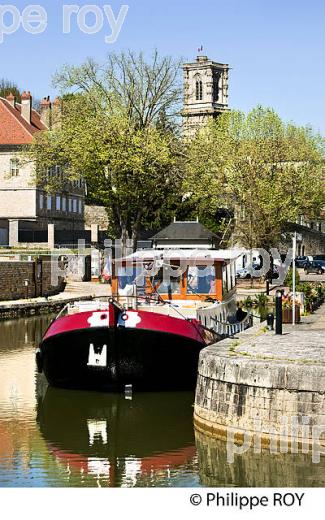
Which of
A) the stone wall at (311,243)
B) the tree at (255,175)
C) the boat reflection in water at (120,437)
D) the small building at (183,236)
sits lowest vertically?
the boat reflection in water at (120,437)

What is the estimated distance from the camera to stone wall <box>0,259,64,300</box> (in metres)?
50.0

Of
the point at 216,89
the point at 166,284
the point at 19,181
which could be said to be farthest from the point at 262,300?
the point at 216,89

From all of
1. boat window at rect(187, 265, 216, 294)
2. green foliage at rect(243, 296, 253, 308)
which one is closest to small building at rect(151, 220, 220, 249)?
green foliage at rect(243, 296, 253, 308)

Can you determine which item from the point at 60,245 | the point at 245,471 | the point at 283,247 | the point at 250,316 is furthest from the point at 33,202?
the point at 245,471

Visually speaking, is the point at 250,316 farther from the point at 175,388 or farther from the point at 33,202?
the point at 33,202

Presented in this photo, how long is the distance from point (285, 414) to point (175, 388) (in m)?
7.58

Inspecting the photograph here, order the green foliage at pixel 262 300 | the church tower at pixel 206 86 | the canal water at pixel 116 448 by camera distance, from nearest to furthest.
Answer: the canal water at pixel 116 448 < the green foliage at pixel 262 300 < the church tower at pixel 206 86

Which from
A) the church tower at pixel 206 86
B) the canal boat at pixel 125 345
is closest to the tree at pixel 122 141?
the canal boat at pixel 125 345

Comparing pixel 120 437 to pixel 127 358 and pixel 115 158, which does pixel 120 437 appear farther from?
pixel 115 158

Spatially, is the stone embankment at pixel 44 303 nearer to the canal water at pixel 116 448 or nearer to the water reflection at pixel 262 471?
the canal water at pixel 116 448

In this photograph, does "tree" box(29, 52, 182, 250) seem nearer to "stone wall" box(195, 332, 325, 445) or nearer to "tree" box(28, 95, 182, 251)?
"tree" box(28, 95, 182, 251)

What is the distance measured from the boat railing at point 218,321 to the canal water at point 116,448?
225cm

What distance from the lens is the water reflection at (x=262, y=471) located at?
15.9 meters

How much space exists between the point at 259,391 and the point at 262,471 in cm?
128
